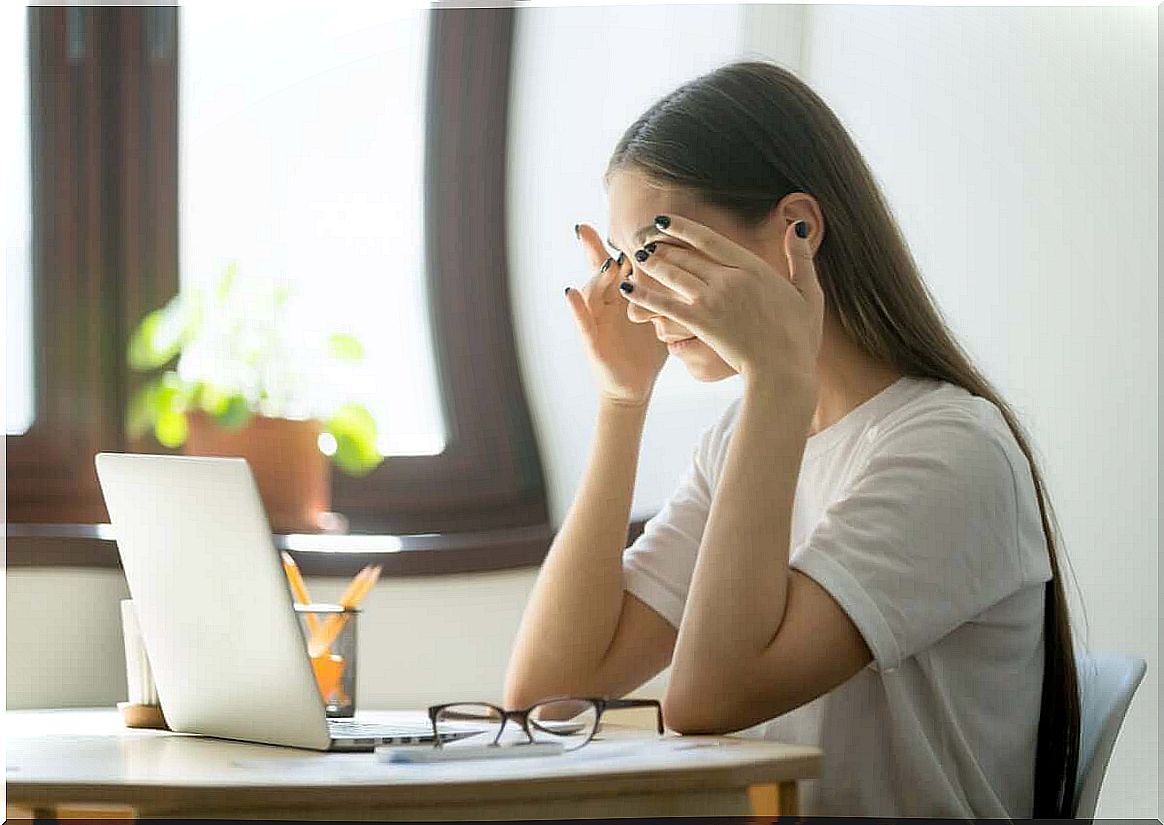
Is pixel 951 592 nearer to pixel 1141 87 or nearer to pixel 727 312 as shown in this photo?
pixel 727 312

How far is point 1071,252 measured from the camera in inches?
58.6

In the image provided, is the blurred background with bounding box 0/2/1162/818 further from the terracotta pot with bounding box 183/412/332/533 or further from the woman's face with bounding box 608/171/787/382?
the woman's face with bounding box 608/171/787/382

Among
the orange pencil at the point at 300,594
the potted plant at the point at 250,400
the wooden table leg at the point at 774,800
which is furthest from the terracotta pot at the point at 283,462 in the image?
the wooden table leg at the point at 774,800

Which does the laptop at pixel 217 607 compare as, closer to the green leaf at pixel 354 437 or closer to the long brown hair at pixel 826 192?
the long brown hair at pixel 826 192

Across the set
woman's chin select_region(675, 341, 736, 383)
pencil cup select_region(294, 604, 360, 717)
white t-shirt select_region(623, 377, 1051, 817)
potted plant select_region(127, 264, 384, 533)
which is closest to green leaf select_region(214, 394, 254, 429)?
potted plant select_region(127, 264, 384, 533)

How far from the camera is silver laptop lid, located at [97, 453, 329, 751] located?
3.00 feet

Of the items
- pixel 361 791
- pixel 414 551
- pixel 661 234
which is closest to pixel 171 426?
pixel 414 551

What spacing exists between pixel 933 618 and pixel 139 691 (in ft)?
1.97

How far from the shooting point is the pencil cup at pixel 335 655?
1.25 metres

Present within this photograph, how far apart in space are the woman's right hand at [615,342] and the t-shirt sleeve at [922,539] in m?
0.32

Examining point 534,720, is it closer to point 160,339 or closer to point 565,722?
point 565,722

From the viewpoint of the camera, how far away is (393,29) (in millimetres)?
2146

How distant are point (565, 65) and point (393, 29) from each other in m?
0.26

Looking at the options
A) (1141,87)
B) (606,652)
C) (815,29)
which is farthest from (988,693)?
(815,29)
